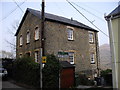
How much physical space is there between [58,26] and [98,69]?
10107mm

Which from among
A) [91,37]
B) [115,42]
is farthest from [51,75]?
[91,37]

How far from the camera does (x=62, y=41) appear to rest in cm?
1609

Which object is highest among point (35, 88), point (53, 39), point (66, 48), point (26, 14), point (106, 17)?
point (26, 14)

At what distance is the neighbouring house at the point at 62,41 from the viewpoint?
15163mm

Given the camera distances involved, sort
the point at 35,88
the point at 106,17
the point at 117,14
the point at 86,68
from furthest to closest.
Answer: the point at 86,68, the point at 35,88, the point at 106,17, the point at 117,14

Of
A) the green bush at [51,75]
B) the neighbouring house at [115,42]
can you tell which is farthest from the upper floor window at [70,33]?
the neighbouring house at [115,42]

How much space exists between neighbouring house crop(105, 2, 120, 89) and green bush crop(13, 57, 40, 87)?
21.2 feet

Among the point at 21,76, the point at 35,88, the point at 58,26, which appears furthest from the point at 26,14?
the point at 35,88

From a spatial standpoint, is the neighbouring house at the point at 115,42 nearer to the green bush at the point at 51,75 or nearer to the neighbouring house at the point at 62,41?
the green bush at the point at 51,75

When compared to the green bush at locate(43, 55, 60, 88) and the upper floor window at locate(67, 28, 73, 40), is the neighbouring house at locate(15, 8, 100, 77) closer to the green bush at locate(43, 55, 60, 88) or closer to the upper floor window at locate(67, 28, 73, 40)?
the upper floor window at locate(67, 28, 73, 40)

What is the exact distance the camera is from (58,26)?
16.0m

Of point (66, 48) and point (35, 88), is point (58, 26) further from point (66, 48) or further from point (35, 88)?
point (35, 88)

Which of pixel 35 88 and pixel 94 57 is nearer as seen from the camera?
pixel 35 88

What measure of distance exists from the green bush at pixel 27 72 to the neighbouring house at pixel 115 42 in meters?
6.46
